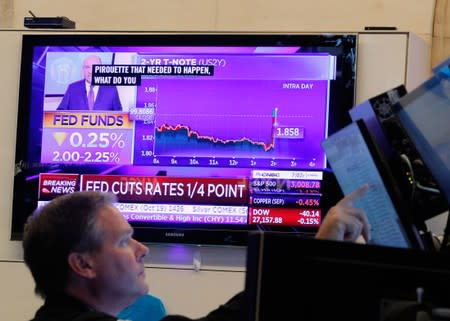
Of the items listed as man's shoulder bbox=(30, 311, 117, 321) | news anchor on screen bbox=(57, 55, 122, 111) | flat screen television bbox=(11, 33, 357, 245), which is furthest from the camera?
news anchor on screen bbox=(57, 55, 122, 111)

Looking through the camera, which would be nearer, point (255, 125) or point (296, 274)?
point (296, 274)

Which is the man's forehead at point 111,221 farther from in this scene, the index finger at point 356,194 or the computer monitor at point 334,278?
the computer monitor at point 334,278

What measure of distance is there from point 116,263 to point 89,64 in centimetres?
212

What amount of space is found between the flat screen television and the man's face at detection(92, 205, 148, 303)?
5.60ft

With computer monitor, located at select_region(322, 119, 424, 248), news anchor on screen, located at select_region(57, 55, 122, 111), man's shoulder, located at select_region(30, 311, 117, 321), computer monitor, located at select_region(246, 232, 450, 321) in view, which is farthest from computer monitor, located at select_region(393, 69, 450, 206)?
news anchor on screen, located at select_region(57, 55, 122, 111)

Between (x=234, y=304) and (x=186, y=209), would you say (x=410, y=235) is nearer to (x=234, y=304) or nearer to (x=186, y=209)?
(x=234, y=304)

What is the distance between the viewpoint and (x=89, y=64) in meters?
4.41

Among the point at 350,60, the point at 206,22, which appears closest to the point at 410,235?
the point at 350,60

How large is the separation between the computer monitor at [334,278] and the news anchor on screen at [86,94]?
3035 millimetres

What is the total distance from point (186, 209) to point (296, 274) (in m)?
2.84

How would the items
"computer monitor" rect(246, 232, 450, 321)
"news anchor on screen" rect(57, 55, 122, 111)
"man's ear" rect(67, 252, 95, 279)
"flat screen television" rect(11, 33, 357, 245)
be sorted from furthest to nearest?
"news anchor on screen" rect(57, 55, 122, 111), "flat screen television" rect(11, 33, 357, 245), "man's ear" rect(67, 252, 95, 279), "computer monitor" rect(246, 232, 450, 321)

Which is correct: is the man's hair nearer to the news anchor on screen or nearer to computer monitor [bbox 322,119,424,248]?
computer monitor [bbox 322,119,424,248]

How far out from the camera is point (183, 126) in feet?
14.0

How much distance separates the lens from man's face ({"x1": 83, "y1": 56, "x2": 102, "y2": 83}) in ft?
14.4
